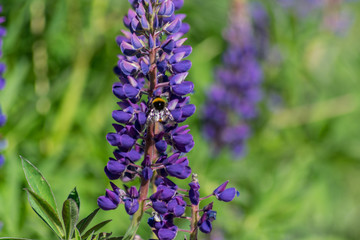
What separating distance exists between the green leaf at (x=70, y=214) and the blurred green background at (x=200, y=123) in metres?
0.45

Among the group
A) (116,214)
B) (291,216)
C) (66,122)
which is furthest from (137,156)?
(291,216)

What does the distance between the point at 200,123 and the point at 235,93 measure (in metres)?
0.25

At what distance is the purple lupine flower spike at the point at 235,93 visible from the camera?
2.70 meters

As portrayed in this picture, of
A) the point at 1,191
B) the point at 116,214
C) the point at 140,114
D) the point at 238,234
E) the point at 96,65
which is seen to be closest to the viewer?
the point at 140,114

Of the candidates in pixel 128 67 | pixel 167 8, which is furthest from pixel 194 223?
pixel 167 8

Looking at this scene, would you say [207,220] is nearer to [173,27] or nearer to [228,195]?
[228,195]

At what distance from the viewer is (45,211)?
3.22ft

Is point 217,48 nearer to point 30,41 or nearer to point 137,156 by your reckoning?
point 30,41

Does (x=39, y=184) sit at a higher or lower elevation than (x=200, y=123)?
lower

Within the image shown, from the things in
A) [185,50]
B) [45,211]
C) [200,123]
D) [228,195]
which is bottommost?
[45,211]

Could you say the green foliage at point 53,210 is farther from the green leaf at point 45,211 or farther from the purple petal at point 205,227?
the purple petal at point 205,227

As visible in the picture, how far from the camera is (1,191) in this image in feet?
6.28

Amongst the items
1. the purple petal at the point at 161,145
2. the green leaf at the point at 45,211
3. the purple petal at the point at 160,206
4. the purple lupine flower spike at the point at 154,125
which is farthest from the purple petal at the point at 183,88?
the green leaf at the point at 45,211

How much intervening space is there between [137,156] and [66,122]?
127 cm
